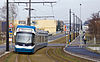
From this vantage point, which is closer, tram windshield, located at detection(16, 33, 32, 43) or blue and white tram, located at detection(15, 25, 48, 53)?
blue and white tram, located at detection(15, 25, 48, 53)

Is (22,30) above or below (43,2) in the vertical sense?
below

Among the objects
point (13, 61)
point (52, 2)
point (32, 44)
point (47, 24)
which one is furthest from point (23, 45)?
point (47, 24)

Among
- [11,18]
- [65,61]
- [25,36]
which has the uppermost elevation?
[11,18]

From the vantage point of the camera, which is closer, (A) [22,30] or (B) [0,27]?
(A) [22,30]

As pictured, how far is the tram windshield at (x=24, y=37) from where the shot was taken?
830 inches

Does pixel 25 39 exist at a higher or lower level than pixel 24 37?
lower

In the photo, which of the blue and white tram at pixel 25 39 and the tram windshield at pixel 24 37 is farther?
the tram windshield at pixel 24 37

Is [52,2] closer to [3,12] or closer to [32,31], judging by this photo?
[32,31]

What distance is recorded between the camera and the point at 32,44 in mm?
21141

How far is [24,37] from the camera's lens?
837 inches

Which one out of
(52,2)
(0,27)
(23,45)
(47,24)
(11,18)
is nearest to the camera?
(23,45)

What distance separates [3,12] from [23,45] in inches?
1232

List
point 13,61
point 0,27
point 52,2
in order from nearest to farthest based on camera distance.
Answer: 1. point 13,61
2. point 52,2
3. point 0,27

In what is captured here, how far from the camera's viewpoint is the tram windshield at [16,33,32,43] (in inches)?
830
